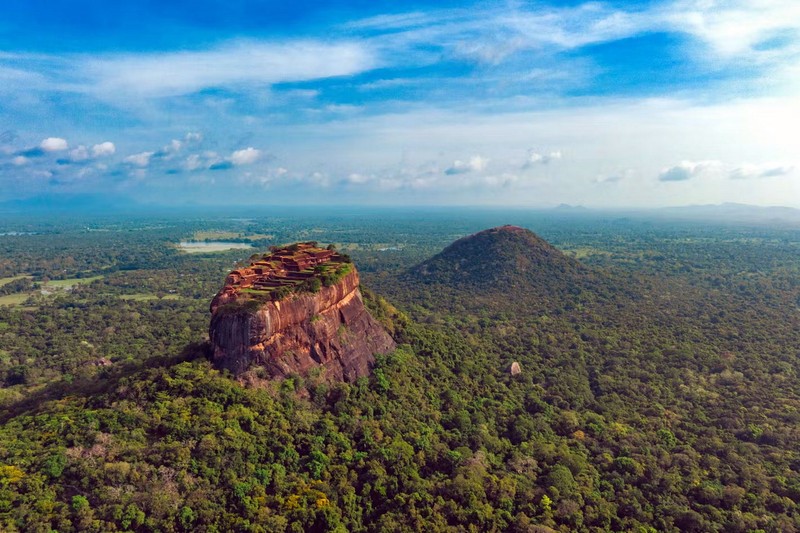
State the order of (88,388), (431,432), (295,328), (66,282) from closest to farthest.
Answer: (88,388) → (431,432) → (295,328) → (66,282)

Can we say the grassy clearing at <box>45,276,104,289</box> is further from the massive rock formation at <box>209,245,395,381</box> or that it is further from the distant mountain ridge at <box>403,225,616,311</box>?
the massive rock formation at <box>209,245,395,381</box>

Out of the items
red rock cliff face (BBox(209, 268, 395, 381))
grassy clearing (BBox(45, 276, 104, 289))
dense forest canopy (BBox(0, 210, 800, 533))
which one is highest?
red rock cliff face (BBox(209, 268, 395, 381))

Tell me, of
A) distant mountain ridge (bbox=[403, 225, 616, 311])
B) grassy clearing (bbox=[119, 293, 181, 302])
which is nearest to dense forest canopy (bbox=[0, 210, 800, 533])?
distant mountain ridge (bbox=[403, 225, 616, 311])

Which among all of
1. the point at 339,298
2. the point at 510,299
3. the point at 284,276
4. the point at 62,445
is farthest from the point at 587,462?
the point at 510,299

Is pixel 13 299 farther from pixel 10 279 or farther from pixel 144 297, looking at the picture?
pixel 10 279

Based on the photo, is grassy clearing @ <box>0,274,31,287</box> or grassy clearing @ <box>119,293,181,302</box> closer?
grassy clearing @ <box>119,293,181,302</box>

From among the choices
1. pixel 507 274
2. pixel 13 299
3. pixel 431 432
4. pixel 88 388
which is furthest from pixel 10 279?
pixel 431 432
